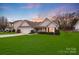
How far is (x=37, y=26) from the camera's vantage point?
9.72 ft

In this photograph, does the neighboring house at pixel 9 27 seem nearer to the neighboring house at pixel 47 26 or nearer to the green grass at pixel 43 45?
the green grass at pixel 43 45

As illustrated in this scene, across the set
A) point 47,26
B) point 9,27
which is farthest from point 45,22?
point 9,27

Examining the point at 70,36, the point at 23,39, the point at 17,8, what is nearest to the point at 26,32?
the point at 23,39

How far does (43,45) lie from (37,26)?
21 cm

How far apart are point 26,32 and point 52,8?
0.37 meters

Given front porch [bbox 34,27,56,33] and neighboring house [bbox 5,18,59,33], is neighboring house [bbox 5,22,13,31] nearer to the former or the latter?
neighboring house [bbox 5,18,59,33]

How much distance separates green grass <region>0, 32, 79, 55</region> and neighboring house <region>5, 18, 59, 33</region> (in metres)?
0.07

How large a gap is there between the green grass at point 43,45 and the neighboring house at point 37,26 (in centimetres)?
7

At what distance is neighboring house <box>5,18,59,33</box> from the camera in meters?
2.94

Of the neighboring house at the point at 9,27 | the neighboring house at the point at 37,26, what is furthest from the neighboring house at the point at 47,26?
the neighboring house at the point at 9,27

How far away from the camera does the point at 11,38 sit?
9.70 ft
